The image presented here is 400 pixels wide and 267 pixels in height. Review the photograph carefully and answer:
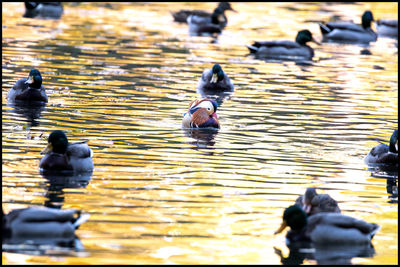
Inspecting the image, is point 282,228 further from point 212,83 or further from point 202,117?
point 212,83

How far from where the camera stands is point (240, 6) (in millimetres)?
43219

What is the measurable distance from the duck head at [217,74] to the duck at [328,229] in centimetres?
1074

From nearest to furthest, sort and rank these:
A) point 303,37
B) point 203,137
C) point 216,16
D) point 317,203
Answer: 1. point 317,203
2. point 203,137
3. point 303,37
4. point 216,16

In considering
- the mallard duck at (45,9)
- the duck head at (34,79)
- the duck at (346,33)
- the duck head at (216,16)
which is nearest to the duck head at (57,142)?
the duck head at (34,79)

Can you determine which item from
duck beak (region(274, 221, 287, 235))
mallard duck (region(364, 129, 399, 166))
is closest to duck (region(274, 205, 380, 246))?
duck beak (region(274, 221, 287, 235))

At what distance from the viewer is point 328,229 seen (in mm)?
9648

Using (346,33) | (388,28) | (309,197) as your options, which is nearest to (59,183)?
(309,197)

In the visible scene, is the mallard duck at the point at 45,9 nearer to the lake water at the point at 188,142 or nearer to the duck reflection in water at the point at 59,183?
the lake water at the point at 188,142

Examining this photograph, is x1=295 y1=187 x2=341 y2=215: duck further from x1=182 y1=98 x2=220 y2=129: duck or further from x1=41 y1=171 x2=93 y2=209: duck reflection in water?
x1=182 y1=98 x2=220 y2=129: duck

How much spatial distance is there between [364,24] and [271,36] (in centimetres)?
377

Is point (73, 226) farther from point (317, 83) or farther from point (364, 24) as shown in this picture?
point (364, 24)

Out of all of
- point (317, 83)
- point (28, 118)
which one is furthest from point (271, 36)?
point (28, 118)

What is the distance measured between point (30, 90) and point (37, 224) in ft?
29.4

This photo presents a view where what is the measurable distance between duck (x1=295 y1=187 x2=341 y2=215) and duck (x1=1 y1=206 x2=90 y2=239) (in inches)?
111
